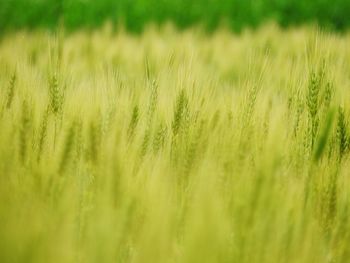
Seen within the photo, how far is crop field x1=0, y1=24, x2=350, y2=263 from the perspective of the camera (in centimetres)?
81

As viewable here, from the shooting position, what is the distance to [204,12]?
6.37 metres

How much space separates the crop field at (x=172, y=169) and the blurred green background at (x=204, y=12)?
4282mm

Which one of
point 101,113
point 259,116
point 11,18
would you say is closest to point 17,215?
point 101,113

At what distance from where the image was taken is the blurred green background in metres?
5.90

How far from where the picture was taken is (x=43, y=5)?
5617 millimetres

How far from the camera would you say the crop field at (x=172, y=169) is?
0.81 m

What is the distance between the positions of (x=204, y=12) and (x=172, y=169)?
5465 millimetres

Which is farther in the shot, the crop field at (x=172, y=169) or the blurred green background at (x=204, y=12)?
the blurred green background at (x=204, y=12)

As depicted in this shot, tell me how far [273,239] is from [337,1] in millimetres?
6165

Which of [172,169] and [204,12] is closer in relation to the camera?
[172,169]

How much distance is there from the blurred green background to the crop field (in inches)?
169

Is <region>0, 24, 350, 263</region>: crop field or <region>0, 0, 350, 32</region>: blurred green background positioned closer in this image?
<region>0, 24, 350, 263</region>: crop field

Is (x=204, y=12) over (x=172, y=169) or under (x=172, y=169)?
over

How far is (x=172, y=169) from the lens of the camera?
1185mm
